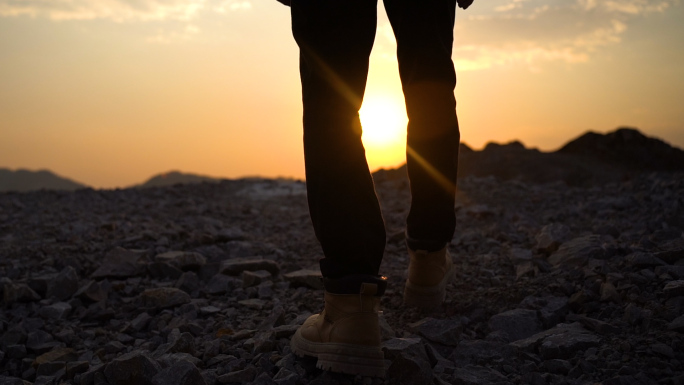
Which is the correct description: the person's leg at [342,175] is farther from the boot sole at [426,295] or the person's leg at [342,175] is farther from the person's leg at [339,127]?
the boot sole at [426,295]

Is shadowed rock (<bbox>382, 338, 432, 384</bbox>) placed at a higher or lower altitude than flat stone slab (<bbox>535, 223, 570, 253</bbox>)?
lower

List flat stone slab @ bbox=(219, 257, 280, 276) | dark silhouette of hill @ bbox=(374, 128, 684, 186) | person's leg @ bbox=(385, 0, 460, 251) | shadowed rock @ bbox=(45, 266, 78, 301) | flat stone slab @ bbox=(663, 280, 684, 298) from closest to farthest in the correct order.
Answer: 1. person's leg @ bbox=(385, 0, 460, 251)
2. flat stone slab @ bbox=(663, 280, 684, 298)
3. shadowed rock @ bbox=(45, 266, 78, 301)
4. flat stone slab @ bbox=(219, 257, 280, 276)
5. dark silhouette of hill @ bbox=(374, 128, 684, 186)

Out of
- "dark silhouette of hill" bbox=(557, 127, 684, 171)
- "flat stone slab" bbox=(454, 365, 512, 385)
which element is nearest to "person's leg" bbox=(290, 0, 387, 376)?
"flat stone slab" bbox=(454, 365, 512, 385)

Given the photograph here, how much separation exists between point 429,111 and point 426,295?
0.83 m

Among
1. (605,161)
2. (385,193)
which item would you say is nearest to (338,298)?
(385,193)

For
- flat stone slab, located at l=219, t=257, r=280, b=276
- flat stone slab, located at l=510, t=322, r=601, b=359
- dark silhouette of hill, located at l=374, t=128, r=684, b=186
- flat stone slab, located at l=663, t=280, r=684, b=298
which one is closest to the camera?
flat stone slab, located at l=510, t=322, r=601, b=359

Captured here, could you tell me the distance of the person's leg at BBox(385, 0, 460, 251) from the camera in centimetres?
221

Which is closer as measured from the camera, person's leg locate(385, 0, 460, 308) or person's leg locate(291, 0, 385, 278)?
person's leg locate(291, 0, 385, 278)

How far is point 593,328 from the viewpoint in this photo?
2.25 metres

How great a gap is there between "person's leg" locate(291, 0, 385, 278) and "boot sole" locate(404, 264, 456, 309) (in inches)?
32.0

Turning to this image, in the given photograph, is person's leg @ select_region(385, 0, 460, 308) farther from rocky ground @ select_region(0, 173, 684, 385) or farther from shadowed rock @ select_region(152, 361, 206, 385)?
shadowed rock @ select_region(152, 361, 206, 385)

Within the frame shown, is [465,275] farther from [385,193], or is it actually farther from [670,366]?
[385,193]

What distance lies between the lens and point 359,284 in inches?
71.4

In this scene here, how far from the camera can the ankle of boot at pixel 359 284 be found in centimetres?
181
